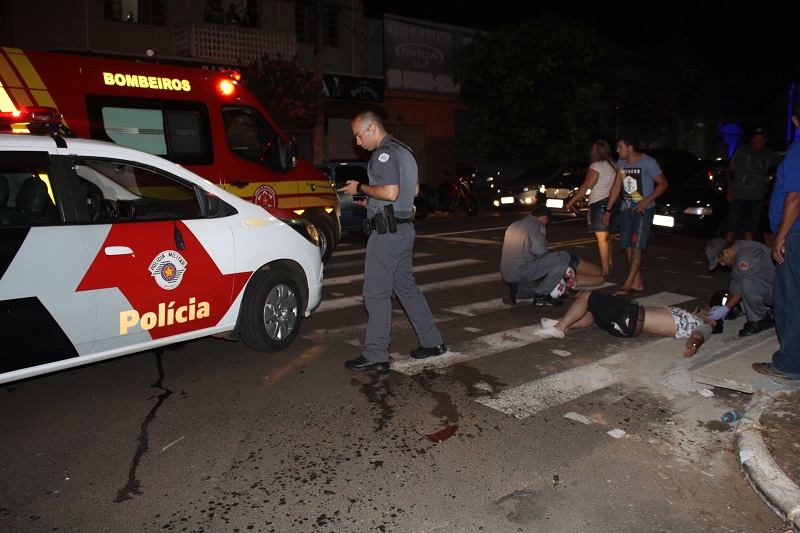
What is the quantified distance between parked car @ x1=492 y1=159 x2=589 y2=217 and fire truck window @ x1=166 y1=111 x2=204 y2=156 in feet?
34.2

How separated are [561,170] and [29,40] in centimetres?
1484

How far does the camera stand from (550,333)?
22.0ft

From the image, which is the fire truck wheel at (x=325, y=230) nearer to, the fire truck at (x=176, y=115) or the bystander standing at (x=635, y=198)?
the fire truck at (x=176, y=115)

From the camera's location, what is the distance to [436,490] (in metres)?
3.77

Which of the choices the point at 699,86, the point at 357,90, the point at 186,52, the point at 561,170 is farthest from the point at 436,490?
the point at 699,86

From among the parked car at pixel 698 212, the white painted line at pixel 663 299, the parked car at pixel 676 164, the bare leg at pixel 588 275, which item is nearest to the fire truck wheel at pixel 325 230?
the bare leg at pixel 588 275

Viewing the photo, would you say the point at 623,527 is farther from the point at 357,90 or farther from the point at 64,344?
the point at 357,90

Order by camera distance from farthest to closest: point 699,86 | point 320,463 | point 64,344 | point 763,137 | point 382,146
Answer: point 699,86
point 763,137
point 382,146
point 64,344
point 320,463

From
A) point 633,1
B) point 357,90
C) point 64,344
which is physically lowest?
point 64,344

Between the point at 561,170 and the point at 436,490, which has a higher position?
the point at 561,170

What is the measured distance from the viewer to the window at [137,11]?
1920 cm

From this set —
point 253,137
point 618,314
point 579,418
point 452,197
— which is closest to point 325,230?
point 253,137

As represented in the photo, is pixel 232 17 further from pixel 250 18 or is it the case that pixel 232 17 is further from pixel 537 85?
pixel 537 85

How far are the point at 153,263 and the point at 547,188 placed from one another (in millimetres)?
14450
